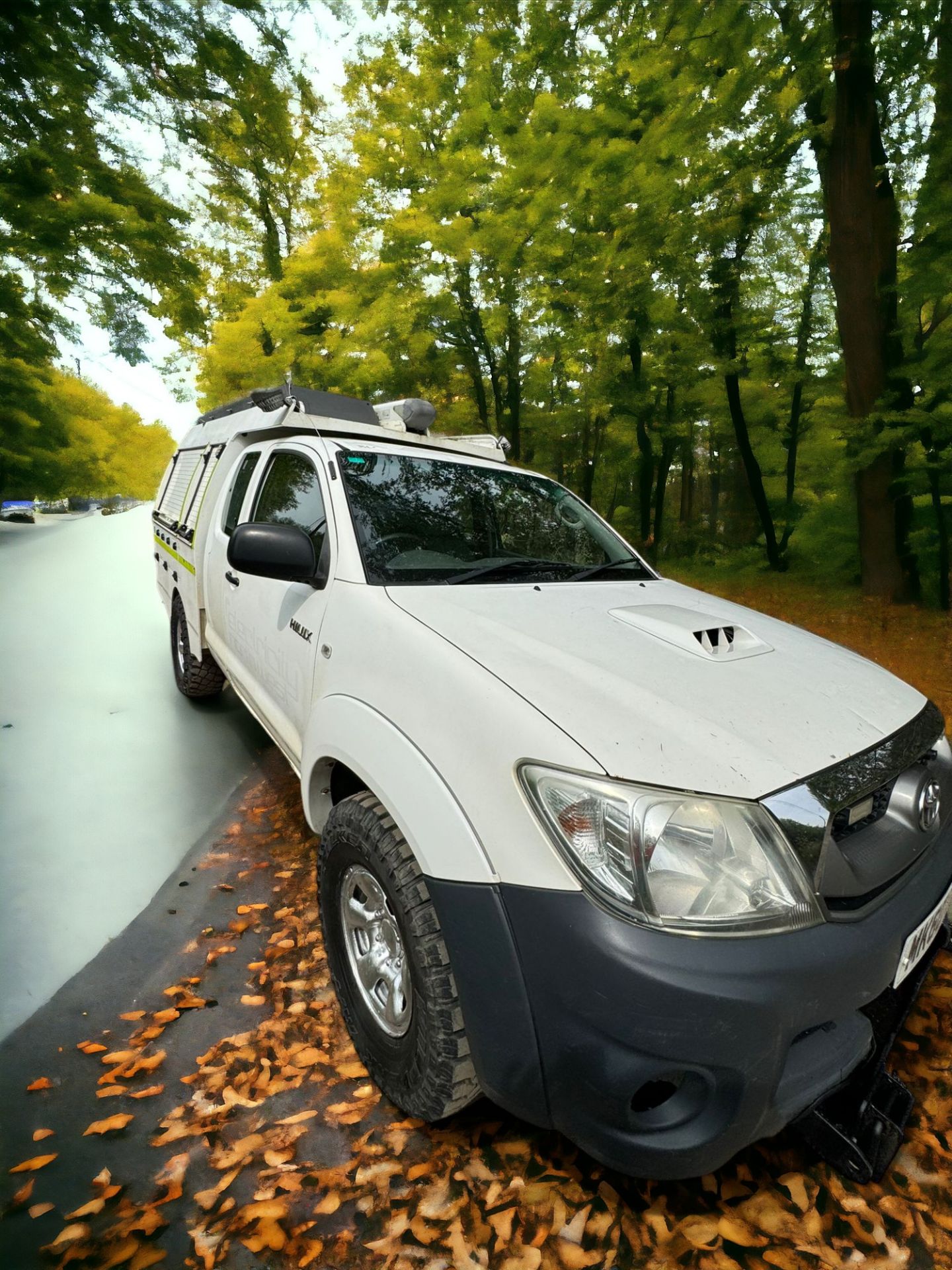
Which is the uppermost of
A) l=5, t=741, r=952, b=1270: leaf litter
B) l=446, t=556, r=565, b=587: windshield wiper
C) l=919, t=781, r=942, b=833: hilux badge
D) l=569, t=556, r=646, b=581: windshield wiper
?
l=446, t=556, r=565, b=587: windshield wiper

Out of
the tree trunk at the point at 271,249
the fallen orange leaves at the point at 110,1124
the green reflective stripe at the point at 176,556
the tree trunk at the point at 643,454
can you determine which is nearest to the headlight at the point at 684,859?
the fallen orange leaves at the point at 110,1124

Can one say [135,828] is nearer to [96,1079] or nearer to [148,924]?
[148,924]

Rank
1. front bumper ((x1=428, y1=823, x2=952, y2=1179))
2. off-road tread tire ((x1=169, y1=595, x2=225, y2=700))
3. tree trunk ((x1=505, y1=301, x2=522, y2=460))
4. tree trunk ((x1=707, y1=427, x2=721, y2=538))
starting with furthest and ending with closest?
tree trunk ((x1=707, y1=427, x2=721, y2=538))
tree trunk ((x1=505, y1=301, x2=522, y2=460))
off-road tread tire ((x1=169, y1=595, x2=225, y2=700))
front bumper ((x1=428, y1=823, x2=952, y2=1179))

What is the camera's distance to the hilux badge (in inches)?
71.9

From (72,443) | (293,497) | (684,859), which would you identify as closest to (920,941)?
(684,859)

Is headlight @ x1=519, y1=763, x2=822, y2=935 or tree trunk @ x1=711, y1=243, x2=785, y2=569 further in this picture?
tree trunk @ x1=711, y1=243, x2=785, y2=569

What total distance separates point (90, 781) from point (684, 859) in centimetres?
414

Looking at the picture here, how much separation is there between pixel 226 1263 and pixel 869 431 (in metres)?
9.20

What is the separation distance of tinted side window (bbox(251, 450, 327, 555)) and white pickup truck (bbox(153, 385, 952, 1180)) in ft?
1.31

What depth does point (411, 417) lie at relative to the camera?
12.7 ft

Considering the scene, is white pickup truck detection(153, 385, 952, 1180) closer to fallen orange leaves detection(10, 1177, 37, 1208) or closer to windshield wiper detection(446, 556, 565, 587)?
windshield wiper detection(446, 556, 565, 587)

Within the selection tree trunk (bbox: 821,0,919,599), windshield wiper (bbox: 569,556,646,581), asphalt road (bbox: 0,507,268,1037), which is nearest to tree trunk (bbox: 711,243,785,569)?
tree trunk (bbox: 821,0,919,599)

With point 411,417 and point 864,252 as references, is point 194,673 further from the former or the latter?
point 864,252

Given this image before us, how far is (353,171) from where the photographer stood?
43.8 feet
